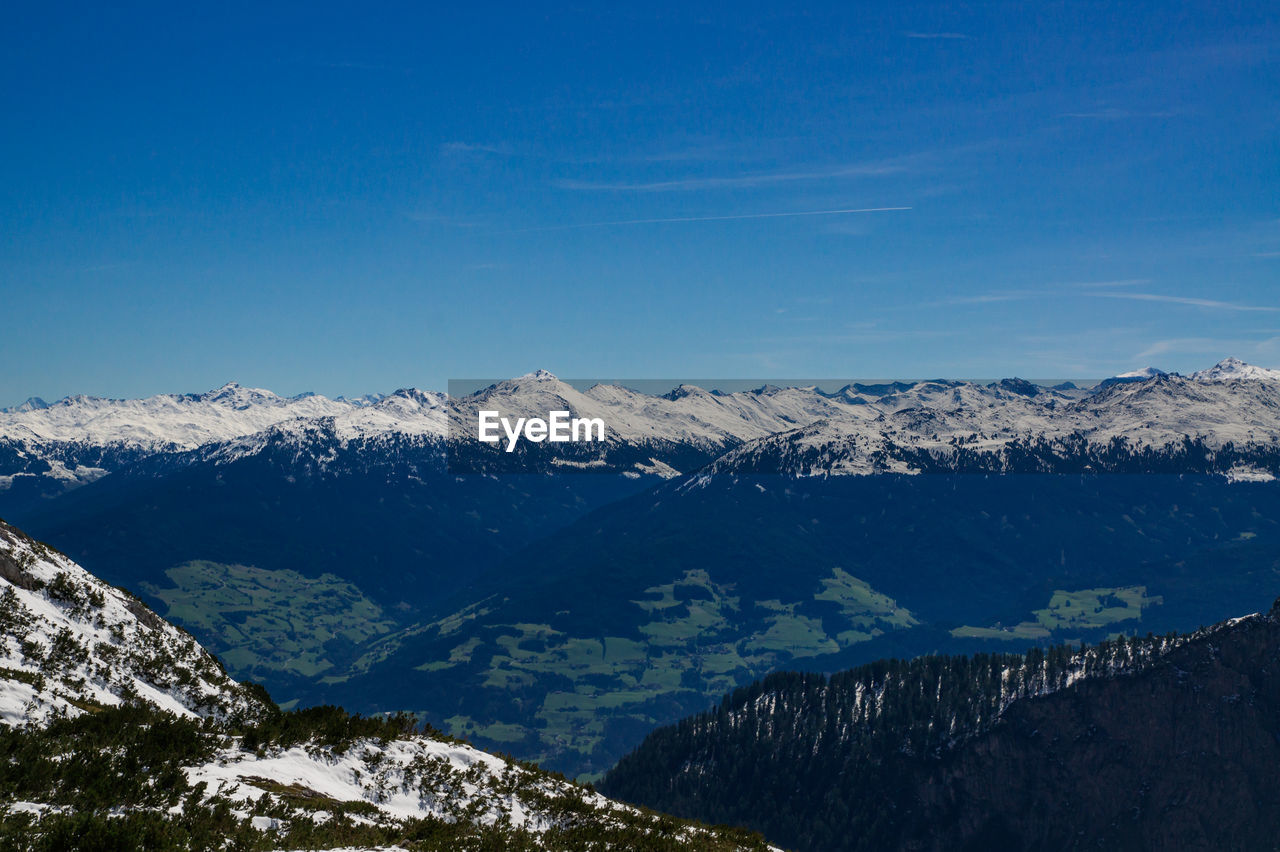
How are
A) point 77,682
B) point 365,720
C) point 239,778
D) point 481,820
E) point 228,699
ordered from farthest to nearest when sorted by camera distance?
point 228,699, point 365,720, point 77,682, point 481,820, point 239,778

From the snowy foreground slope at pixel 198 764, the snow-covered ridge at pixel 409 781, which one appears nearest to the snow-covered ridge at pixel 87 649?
the snowy foreground slope at pixel 198 764

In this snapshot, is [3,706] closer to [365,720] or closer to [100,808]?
[100,808]

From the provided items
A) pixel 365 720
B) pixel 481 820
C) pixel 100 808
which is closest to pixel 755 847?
pixel 481 820

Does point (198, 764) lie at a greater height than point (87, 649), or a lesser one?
lesser

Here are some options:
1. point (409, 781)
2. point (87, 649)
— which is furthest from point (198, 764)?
point (87, 649)

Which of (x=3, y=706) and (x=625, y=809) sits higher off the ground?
(x=3, y=706)

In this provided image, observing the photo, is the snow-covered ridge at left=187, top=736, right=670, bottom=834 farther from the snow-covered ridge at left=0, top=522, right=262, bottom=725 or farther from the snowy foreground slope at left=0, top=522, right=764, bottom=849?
the snow-covered ridge at left=0, top=522, right=262, bottom=725

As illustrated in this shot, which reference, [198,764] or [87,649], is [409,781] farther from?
[87,649]

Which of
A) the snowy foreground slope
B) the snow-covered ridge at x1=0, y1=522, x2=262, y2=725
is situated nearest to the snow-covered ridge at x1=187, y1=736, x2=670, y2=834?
the snowy foreground slope

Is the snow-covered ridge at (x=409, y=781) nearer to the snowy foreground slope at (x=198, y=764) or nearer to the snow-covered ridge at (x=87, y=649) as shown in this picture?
the snowy foreground slope at (x=198, y=764)
